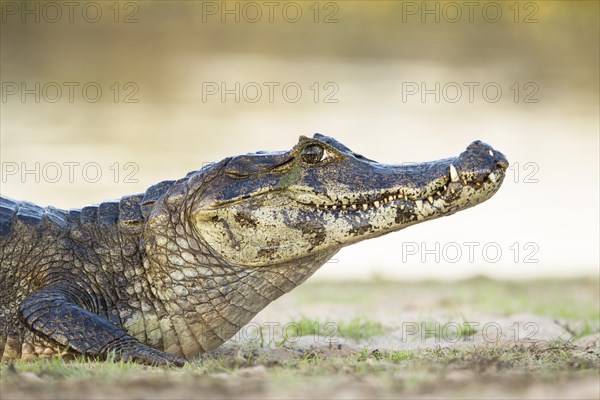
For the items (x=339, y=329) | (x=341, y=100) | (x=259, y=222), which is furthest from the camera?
(x=341, y=100)

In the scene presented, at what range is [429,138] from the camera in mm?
14312

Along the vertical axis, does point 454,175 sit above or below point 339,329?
above

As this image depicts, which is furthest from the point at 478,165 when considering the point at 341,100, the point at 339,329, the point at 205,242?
the point at 341,100

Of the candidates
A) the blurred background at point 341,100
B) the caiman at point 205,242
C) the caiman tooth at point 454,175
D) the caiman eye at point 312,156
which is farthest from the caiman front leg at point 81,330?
the blurred background at point 341,100

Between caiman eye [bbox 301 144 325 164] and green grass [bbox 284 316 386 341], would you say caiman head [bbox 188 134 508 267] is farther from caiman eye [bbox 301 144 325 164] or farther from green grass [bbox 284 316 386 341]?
green grass [bbox 284 316 386 341]

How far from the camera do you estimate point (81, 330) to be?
500 centimetres

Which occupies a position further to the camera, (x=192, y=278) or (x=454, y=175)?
(x=192, y=278)

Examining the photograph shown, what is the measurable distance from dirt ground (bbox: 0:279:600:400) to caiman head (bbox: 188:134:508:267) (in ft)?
2.11

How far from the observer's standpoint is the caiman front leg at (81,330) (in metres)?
4.91

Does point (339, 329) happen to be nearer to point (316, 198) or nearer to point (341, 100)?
point (316, 198)

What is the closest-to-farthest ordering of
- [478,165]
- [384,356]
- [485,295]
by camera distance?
[478,165] → [384,356] → [485,295]

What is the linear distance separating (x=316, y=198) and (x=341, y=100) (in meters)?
12.5

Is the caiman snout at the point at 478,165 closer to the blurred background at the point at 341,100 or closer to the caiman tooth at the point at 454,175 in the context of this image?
the caiman tooth at the point at 454,175

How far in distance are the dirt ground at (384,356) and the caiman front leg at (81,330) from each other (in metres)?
0.14
